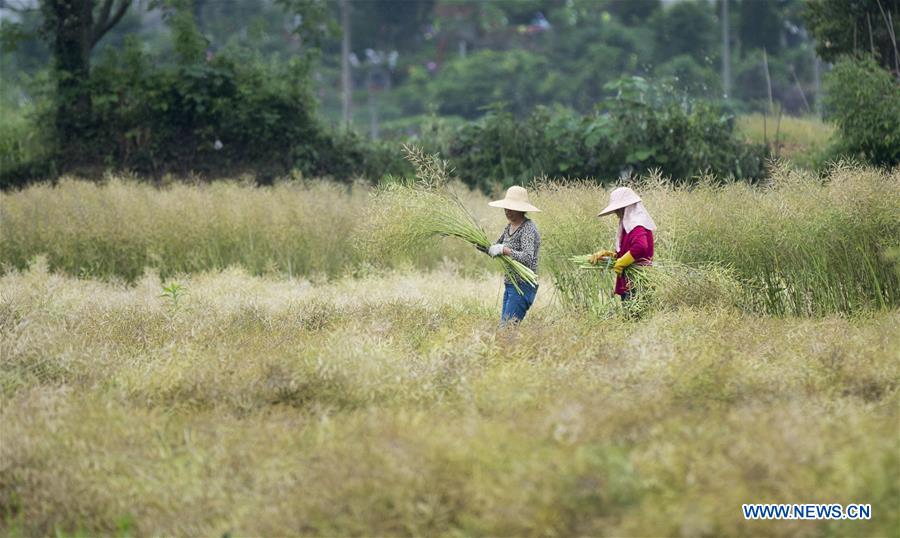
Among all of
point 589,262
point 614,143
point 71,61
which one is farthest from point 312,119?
point 589,262

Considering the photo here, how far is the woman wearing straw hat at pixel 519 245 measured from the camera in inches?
321

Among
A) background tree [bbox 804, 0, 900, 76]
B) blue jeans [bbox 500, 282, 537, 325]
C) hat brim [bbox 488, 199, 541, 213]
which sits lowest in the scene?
blue jeans [bbox 500, 282, 537, 325]

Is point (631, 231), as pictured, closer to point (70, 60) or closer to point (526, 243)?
point (526, 243)

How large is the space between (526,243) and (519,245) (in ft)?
0.26

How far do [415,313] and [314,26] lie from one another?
14044 mm

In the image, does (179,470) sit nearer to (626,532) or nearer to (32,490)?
(32,490)

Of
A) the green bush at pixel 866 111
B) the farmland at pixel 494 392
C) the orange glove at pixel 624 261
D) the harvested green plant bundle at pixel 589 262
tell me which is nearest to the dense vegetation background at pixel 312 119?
the green bush at pixel 866 111

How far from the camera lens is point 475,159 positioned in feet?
58.4

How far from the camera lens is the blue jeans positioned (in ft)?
27.0

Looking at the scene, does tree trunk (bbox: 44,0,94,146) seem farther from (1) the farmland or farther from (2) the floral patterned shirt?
(2) the floral patterned shirt

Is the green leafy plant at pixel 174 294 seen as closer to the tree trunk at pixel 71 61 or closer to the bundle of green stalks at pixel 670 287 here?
the bundle of green stalks at pixel 670 287

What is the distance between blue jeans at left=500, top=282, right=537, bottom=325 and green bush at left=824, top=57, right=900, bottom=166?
6882 mm

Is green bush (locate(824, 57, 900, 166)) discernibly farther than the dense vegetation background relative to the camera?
No

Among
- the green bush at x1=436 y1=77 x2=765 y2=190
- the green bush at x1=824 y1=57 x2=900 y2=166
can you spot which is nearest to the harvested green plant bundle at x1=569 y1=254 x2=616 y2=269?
the green bush at x1=824 y1=57 x2=900 y2=166
